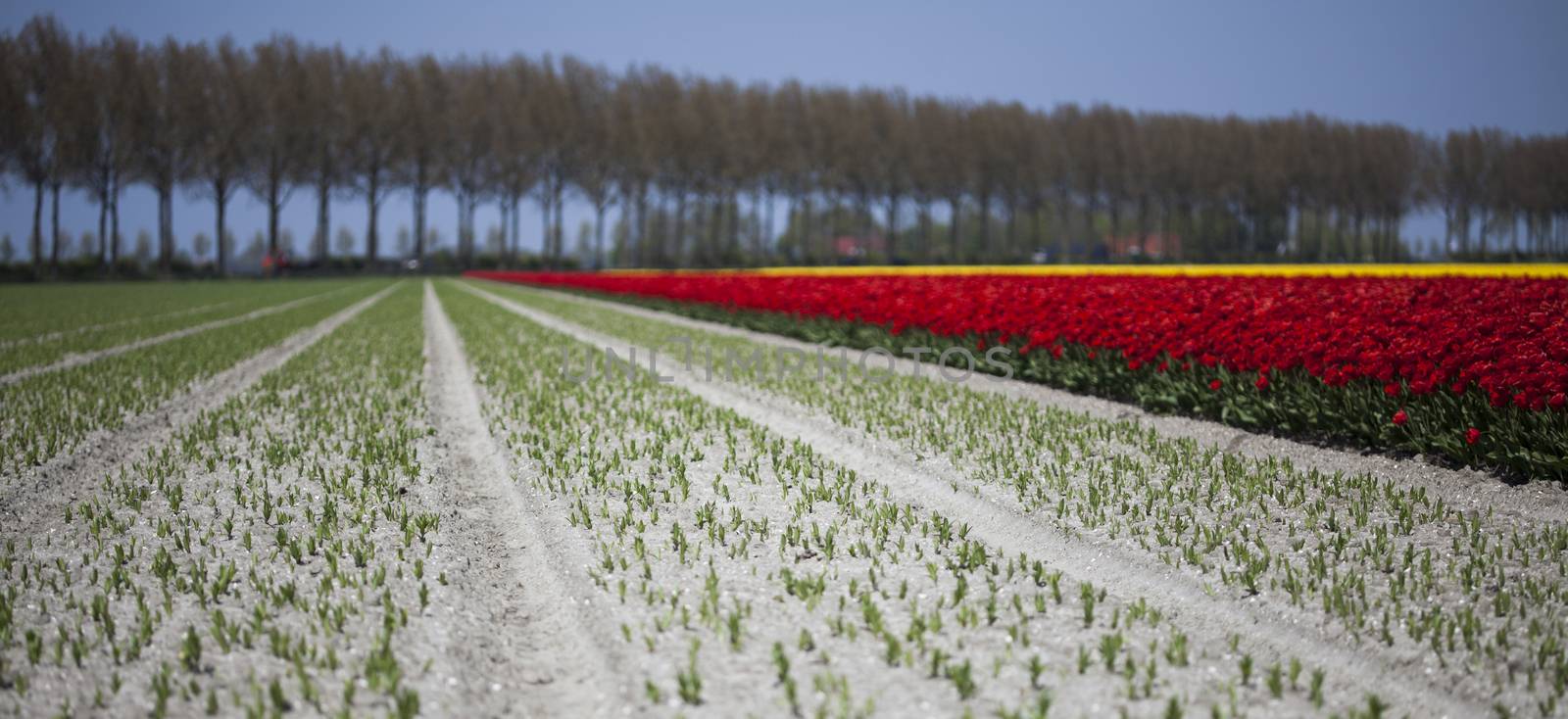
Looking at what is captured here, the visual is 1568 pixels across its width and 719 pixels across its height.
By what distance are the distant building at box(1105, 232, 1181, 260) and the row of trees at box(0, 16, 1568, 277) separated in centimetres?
184

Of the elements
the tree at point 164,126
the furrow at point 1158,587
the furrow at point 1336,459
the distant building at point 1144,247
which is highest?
the tree at point 164,126

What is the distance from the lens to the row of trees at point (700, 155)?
56.3m

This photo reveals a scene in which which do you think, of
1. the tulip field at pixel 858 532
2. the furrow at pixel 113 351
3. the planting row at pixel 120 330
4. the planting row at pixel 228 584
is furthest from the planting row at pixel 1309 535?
the planting row at pixel 120 330

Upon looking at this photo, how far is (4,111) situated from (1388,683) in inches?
2749

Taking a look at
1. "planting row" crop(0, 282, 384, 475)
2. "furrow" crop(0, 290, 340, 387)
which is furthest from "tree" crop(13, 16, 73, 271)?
"planting row" crop(0, 282, 384, 475)

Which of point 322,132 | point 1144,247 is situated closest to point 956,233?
point 1144,247

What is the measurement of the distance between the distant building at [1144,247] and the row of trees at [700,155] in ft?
6.05

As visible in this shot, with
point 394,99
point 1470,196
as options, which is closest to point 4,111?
point 394,99

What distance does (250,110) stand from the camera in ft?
194

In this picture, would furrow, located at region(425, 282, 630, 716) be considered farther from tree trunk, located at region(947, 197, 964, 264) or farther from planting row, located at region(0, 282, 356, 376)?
tree trunk, located at region(947, 197, 964, 264)

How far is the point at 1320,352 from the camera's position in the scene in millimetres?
7000

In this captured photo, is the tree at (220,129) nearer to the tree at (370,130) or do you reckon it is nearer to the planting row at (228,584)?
the tree at (370,130)

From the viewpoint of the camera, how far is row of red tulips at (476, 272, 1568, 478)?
5.66 meters

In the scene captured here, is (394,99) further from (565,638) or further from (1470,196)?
(1470,196)
